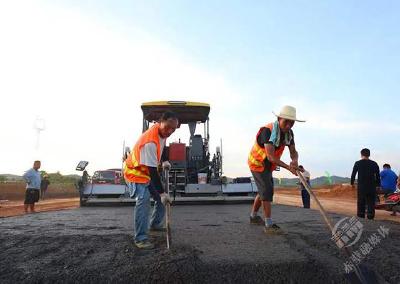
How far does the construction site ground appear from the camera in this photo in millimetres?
3162

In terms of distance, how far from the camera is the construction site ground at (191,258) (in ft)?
10.4

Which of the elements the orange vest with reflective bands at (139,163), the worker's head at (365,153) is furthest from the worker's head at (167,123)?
the worker's head at (365,153)

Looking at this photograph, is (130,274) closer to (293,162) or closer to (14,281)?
(14,281)

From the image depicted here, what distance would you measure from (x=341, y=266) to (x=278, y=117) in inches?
84.0

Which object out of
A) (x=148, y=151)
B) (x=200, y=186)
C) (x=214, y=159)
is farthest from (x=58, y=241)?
(x=214, y=159)

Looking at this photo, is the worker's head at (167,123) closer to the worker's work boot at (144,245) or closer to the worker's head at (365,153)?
the worker's work boot at (144,245)

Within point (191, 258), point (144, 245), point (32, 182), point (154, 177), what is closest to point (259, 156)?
point (154, 177)

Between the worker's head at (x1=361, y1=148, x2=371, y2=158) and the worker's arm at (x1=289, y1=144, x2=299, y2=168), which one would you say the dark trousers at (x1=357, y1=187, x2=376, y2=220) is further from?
the worker's arm at (x1=289, y1=144, x2=299, y2=168)

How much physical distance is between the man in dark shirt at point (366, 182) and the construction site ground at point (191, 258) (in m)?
3.26

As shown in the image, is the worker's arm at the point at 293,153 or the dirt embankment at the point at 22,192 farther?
the dirt embankment at the point at 22,192

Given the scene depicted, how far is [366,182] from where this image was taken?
326 inches

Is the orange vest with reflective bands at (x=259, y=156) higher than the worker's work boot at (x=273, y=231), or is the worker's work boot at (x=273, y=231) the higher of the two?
the orange vest with reflective bands at (x=259, y=156)

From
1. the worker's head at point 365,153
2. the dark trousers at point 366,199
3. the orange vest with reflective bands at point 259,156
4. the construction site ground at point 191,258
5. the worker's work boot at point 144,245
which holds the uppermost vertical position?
the worker's head at point 365,153

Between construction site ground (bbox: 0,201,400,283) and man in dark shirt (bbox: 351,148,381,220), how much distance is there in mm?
3261
